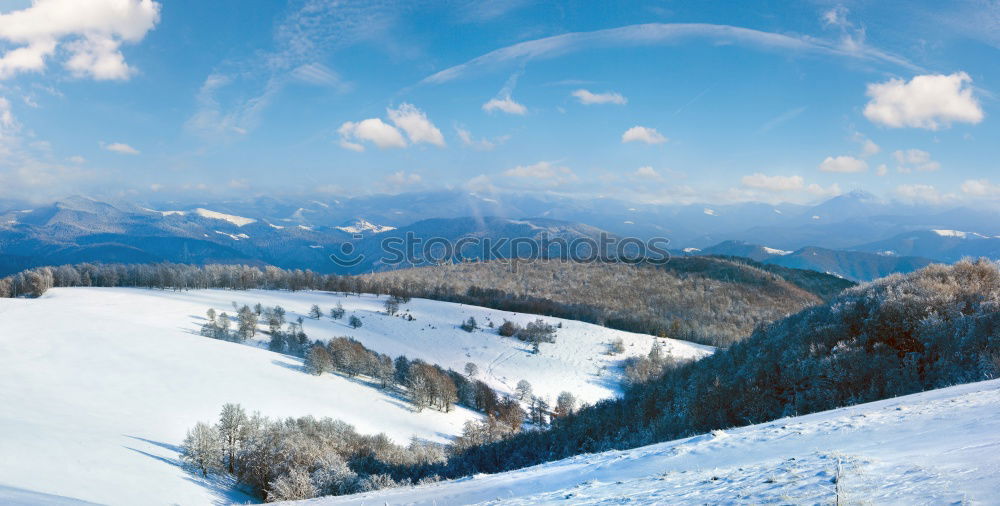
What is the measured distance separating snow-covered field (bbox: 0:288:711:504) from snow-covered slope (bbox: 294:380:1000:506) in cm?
925

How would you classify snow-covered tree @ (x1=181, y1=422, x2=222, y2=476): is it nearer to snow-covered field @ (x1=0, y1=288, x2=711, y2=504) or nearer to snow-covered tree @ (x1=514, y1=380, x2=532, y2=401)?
snow-covered field @ (x1=0, y1=288, x2=711, y2=504)

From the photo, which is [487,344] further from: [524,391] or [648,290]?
[648,290]

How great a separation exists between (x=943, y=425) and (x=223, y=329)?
6436 centimetres

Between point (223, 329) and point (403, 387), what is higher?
point (223, 329)

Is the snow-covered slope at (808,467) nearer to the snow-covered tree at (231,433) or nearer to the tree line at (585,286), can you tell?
the snow-covered tree at (231,433)

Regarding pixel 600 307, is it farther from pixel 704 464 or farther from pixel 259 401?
pixel 704 464

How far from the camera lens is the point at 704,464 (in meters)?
8.56

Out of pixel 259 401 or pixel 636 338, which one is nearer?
pixel 259 401

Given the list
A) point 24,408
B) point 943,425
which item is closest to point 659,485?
point 943,425

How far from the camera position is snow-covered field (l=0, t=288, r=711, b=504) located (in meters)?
16.9

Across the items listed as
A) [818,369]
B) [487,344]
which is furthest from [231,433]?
[487,344]

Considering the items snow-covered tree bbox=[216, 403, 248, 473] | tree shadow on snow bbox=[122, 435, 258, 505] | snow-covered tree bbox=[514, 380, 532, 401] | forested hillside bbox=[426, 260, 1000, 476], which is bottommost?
snow-covered tree bbox=[514, 380, 532, 401]

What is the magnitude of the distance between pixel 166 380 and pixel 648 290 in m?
126

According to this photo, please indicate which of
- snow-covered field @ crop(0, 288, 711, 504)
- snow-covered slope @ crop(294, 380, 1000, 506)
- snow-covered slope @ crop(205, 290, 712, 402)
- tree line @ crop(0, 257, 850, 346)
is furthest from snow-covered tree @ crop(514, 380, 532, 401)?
snow-covered slope @ crop(294, 380, 1000, 506)
